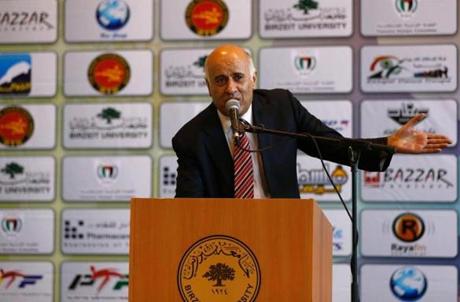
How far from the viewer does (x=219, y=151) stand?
142 inches

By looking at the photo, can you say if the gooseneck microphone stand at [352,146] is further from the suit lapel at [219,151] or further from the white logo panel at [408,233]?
the white logo panel at [408,233]

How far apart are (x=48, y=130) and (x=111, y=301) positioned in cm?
130

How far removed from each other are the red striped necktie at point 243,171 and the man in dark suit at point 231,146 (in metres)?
0.04

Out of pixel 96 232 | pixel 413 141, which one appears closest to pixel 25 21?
pixel 96 232

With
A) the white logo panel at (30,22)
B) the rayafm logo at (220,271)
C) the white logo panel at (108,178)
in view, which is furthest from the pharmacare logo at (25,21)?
the rayafm logo at (220,271)

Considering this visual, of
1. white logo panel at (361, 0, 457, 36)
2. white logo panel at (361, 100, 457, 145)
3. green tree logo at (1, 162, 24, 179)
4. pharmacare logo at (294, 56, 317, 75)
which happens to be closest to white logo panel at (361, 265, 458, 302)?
white logo panel at (361, 100, 457, 145)

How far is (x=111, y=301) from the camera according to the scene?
227 inches

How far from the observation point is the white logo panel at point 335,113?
220 inches

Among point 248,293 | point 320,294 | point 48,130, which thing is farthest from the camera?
point 48,130

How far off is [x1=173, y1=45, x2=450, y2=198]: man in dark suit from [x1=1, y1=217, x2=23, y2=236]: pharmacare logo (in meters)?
Result: 2.56

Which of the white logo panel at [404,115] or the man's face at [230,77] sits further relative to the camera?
the white logo panel at [404,115]

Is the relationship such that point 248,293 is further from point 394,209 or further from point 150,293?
point 394,209

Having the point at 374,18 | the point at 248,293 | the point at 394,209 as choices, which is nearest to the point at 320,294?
the point at 248,293

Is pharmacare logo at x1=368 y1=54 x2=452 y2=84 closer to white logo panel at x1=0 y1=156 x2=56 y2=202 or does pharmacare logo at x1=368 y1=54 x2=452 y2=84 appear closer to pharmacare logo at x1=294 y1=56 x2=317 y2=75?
pharmacare logo at x1=294 y1=56 x2=317 y2=75
